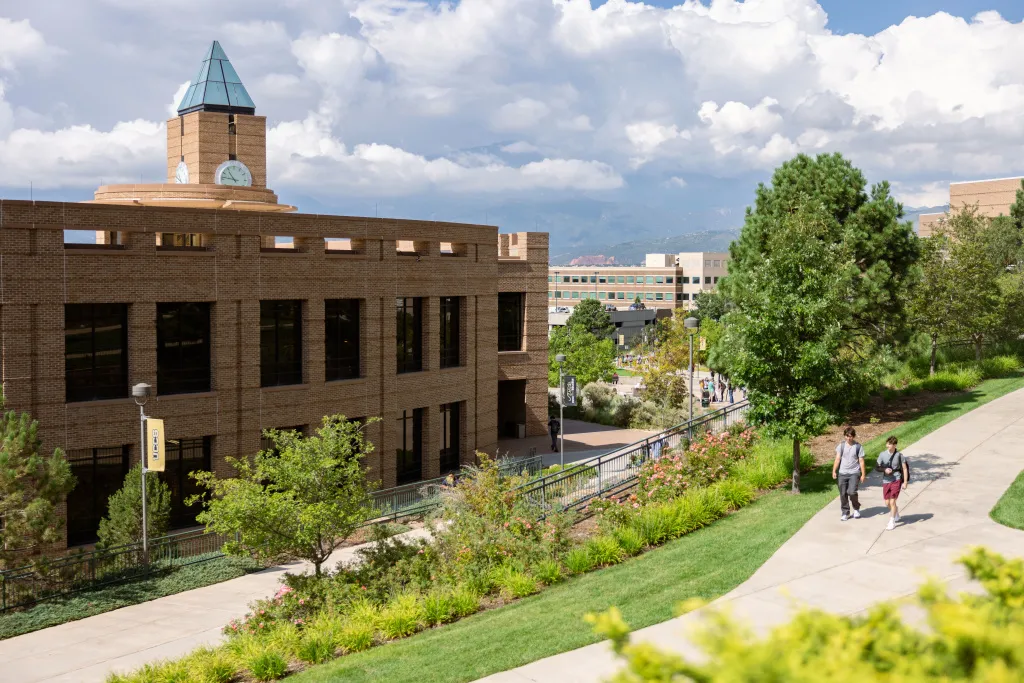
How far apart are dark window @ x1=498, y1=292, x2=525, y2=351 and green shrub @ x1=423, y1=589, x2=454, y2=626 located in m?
26.2

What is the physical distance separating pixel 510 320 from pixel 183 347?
1791cm

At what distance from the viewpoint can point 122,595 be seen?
20125mm

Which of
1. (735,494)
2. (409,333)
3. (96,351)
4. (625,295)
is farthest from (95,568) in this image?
(625,295)

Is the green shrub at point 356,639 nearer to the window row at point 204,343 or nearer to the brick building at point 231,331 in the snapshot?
the brick building at point 231,331

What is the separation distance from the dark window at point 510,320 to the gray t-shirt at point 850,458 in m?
25.2

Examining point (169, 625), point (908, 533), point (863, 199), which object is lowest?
point (169, 625)

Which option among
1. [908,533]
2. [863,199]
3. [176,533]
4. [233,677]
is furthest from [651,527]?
[863,199]

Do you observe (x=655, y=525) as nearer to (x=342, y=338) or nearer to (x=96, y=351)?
(x=342, y=338)

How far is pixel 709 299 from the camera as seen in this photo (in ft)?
418

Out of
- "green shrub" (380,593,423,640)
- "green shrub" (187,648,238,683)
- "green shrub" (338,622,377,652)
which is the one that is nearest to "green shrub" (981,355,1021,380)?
"green shrub" (380,593,423,640)

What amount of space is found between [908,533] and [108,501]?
1962 centimetres

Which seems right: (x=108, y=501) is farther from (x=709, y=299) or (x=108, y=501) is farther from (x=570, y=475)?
(x=709, y=299)

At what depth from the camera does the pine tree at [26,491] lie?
19.3 m

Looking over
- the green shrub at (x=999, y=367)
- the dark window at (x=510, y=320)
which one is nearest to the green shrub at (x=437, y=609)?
→ the green shrub at (x=999, y=367)
